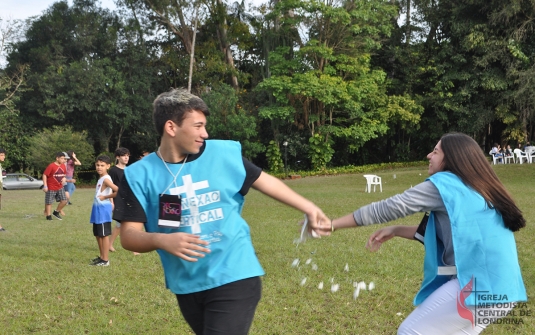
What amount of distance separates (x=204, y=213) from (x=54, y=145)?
3664cm

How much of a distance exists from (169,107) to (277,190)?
0.72 meters

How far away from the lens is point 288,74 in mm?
36656

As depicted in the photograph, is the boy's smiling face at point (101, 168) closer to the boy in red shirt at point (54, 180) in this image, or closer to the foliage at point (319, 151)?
the boy in red shirt at point (54, 180)

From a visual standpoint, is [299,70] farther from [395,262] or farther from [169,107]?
Result: [169,107]

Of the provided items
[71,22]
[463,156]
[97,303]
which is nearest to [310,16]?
[71,22]

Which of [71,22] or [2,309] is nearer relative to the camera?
[2,309]

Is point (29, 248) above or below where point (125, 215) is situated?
below

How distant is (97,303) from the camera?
237 inches

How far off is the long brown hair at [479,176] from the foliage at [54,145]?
3644cm

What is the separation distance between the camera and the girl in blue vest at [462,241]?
2.67 m

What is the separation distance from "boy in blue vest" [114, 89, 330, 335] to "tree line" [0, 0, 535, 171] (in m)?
31.2

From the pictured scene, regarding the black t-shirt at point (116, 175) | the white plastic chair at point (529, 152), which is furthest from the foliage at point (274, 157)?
the black t-shirt at point (116, 175)

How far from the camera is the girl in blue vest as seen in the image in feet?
8.76

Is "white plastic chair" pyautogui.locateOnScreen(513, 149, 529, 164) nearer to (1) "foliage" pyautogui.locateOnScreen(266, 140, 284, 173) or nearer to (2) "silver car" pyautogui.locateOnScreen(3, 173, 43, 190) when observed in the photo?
(1) "foliage" pyautogui.locateOnScreen(266, 140, 284, 173)
